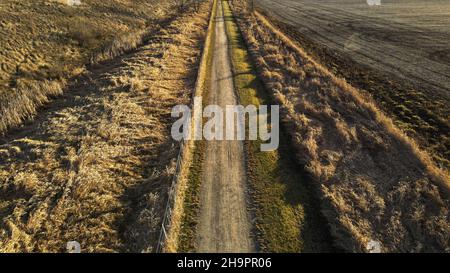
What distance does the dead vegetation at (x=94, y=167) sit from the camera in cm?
1165

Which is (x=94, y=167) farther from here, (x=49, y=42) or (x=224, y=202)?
(x=49, y=42)

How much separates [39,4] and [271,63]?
30.0 meters

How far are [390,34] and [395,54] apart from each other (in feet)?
38.5

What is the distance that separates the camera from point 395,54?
3497 cm

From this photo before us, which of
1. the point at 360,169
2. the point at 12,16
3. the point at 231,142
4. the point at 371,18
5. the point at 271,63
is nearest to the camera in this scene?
the point at 360,169

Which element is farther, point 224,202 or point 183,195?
point 183,195

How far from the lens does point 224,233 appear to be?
11.8m

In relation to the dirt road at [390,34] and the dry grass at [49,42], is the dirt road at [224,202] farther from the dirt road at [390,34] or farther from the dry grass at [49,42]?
the dirt road at [390,34]

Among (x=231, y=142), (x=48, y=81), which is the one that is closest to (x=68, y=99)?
(x=48, y=81)

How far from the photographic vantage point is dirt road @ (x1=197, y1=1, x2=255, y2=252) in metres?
11.4

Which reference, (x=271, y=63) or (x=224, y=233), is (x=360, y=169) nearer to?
(x=224, y=233)

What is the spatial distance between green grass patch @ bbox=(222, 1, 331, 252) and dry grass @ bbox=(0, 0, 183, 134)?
15.1m

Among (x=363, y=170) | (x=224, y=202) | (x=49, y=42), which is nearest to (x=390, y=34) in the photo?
(x=363, y=170)

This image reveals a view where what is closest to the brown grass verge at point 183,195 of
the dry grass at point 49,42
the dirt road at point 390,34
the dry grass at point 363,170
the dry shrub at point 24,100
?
the dry grass at point 363,170
